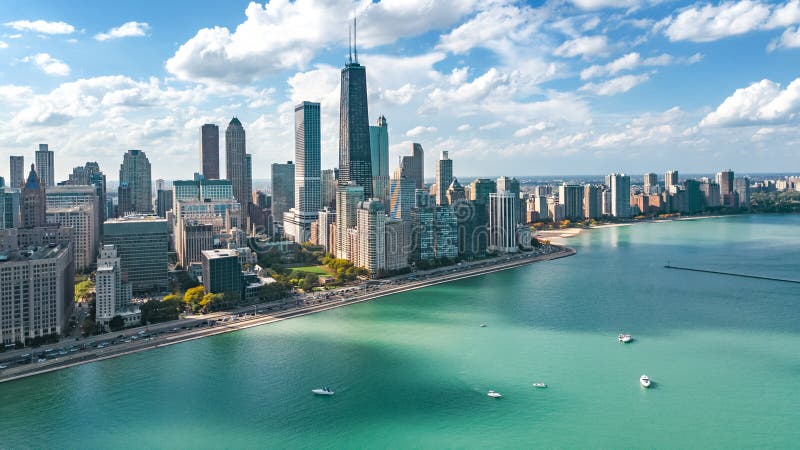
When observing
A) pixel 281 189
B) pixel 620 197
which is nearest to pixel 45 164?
pixel 281 189

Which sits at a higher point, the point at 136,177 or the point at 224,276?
the point at 136,177

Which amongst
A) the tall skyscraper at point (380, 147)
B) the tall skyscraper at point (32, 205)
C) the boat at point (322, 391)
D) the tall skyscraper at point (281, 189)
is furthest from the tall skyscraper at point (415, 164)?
the boat at point (322, 391)

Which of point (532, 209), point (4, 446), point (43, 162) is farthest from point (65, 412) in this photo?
point (532, 209)

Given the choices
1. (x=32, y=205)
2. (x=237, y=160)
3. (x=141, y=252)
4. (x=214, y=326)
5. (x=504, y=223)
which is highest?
(x=237, y=160)

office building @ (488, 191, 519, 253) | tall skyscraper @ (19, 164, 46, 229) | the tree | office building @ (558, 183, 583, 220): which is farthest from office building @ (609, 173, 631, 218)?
the tree

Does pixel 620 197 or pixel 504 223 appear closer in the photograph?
pixel 504 223

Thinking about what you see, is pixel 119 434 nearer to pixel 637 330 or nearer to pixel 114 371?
pixel 114 371

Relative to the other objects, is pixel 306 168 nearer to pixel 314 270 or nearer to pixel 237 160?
pixel 237 160

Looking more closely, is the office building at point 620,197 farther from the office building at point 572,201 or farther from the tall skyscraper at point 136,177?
the tall skyscraper at point 136,177

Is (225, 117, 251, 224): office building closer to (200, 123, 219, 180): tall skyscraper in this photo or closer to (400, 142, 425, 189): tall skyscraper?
(200, 123, 219, 180): tall skyscraper
